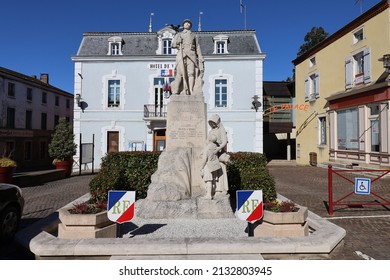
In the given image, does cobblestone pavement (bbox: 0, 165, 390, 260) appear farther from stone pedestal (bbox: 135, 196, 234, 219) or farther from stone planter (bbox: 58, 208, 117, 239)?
stone pedestal (bbox: 135, 196, 234, 219)

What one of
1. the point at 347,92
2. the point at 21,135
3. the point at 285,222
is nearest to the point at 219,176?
the point at 285,222

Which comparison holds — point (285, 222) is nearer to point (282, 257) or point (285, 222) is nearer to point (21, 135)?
point (282, 257)

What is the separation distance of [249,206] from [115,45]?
Answer: 18.3 m

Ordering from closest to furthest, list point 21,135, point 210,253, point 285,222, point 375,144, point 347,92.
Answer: point 210,253 → point 285,222 → point 375,144 → point 347,92 → point 21,135

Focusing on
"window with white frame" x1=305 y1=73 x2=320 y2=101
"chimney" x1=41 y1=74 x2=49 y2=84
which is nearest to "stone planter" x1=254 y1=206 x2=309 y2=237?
"window with white frame" x1=305 y1=73 x2=320 y2=101

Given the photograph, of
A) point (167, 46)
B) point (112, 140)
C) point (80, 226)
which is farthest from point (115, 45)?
point (80, 226)

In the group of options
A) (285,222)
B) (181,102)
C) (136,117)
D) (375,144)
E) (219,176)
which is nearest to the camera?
(285,222)

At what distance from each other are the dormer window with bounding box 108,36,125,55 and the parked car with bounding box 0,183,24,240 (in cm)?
1566

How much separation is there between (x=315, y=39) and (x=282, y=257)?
35230 millimetres

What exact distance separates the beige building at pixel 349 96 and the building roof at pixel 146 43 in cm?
525

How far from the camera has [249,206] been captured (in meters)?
4.32

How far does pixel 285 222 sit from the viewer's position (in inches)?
177

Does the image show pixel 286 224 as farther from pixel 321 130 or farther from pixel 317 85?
pixel 317 85

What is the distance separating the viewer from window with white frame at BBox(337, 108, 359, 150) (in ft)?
51.1
